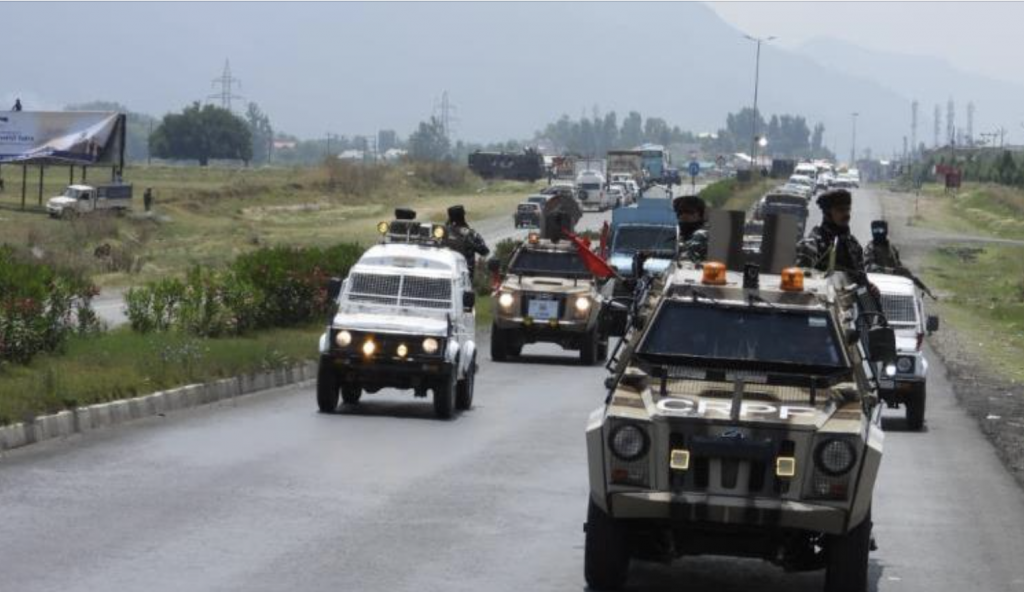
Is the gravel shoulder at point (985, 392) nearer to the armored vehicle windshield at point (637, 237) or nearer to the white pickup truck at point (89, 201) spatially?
the armored vehicle windshield at point (637, 237)

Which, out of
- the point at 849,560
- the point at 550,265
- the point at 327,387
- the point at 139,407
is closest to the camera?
the point at 849,560

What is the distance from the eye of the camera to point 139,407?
22875 millimetres

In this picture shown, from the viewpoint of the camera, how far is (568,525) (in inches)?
617

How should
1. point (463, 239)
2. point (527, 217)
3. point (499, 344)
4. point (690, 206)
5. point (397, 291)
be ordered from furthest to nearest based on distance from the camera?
1. point (527, 217)
2. point (499, 344)
3. point (463, 239)
4. point (397, 291)
5. point (690, 206)

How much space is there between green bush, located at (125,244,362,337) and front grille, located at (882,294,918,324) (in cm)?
1132

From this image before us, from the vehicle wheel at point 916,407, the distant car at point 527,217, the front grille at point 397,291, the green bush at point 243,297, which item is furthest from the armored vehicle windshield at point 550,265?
the distant car at point 527,217

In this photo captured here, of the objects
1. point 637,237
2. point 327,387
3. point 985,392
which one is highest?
point 637,237

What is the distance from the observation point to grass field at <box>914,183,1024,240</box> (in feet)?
373

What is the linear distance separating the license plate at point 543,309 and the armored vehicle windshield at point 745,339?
73.3ft

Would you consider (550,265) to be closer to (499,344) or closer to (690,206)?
(499,344)

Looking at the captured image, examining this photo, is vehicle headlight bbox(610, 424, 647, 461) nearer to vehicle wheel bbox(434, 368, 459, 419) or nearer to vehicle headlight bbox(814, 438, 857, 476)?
vehicle headlight bbox(814, 438, 857, 476)

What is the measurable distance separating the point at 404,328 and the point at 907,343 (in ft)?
21.1

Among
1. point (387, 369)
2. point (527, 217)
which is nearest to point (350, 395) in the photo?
point (387, 369)

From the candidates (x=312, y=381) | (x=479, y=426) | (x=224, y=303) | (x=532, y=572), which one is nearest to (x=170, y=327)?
(x=224, y=303)
